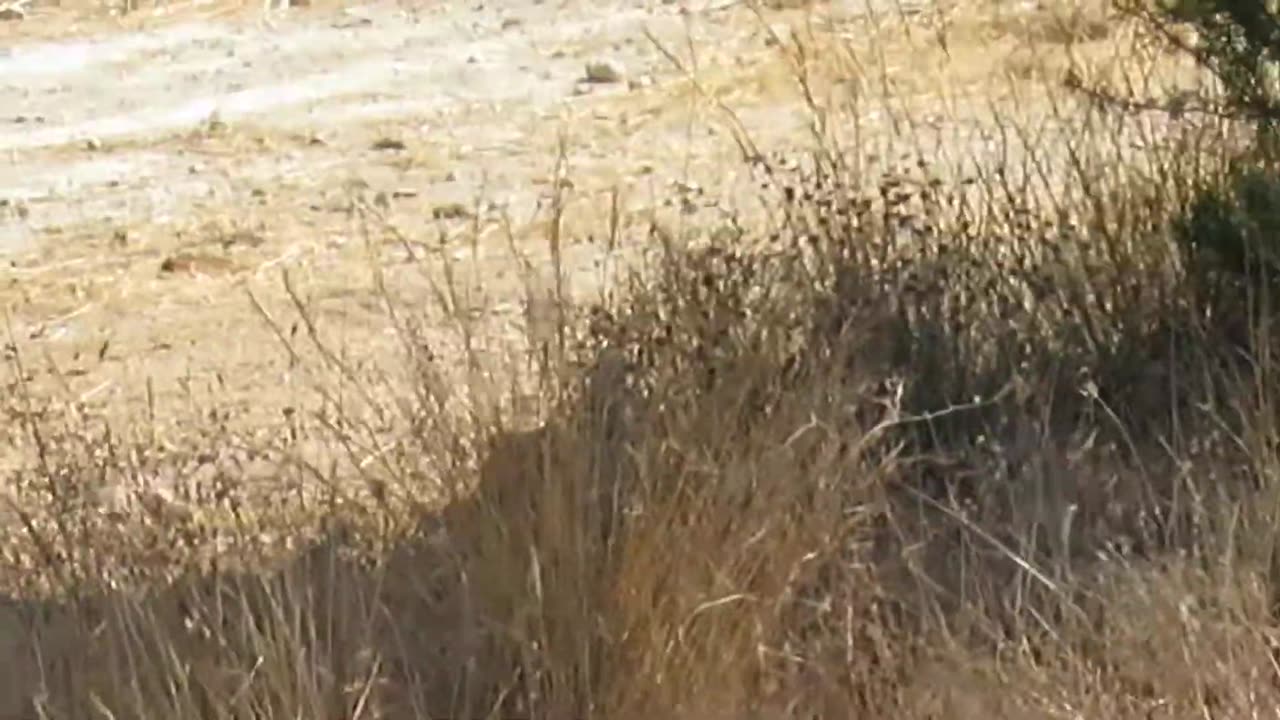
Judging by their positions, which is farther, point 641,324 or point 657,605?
point 641,324

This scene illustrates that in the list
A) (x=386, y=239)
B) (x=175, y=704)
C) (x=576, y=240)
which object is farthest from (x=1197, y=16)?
(x=386, y=239)

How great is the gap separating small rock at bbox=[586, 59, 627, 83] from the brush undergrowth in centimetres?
572

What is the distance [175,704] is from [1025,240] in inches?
89.9

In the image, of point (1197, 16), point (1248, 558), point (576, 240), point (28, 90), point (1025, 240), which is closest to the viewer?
point (1248, 558)

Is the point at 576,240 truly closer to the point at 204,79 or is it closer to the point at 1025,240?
the point at 1025,240

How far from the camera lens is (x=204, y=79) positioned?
1099 centimetres

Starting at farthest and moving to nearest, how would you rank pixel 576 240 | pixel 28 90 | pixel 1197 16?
pixel 28 90, pixel 576 240, pixel 1197 16

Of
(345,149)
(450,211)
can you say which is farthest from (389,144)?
(450,211)

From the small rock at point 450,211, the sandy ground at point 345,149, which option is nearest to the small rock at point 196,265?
the sandy ground at point 345,149

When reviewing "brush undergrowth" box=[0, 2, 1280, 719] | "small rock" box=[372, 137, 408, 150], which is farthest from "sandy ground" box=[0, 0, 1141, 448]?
"brush undergrowth" box=[0, 2, 1280, 719]

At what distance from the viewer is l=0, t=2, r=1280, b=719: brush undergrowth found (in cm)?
360

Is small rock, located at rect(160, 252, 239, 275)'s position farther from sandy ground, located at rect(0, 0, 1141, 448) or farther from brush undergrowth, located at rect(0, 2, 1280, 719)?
brush undergrowth, located at rect(0, 2, 1280, 719)

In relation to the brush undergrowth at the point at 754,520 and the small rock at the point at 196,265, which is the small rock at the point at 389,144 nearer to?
the small rock at the point at 196,265

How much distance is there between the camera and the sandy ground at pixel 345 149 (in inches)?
270
